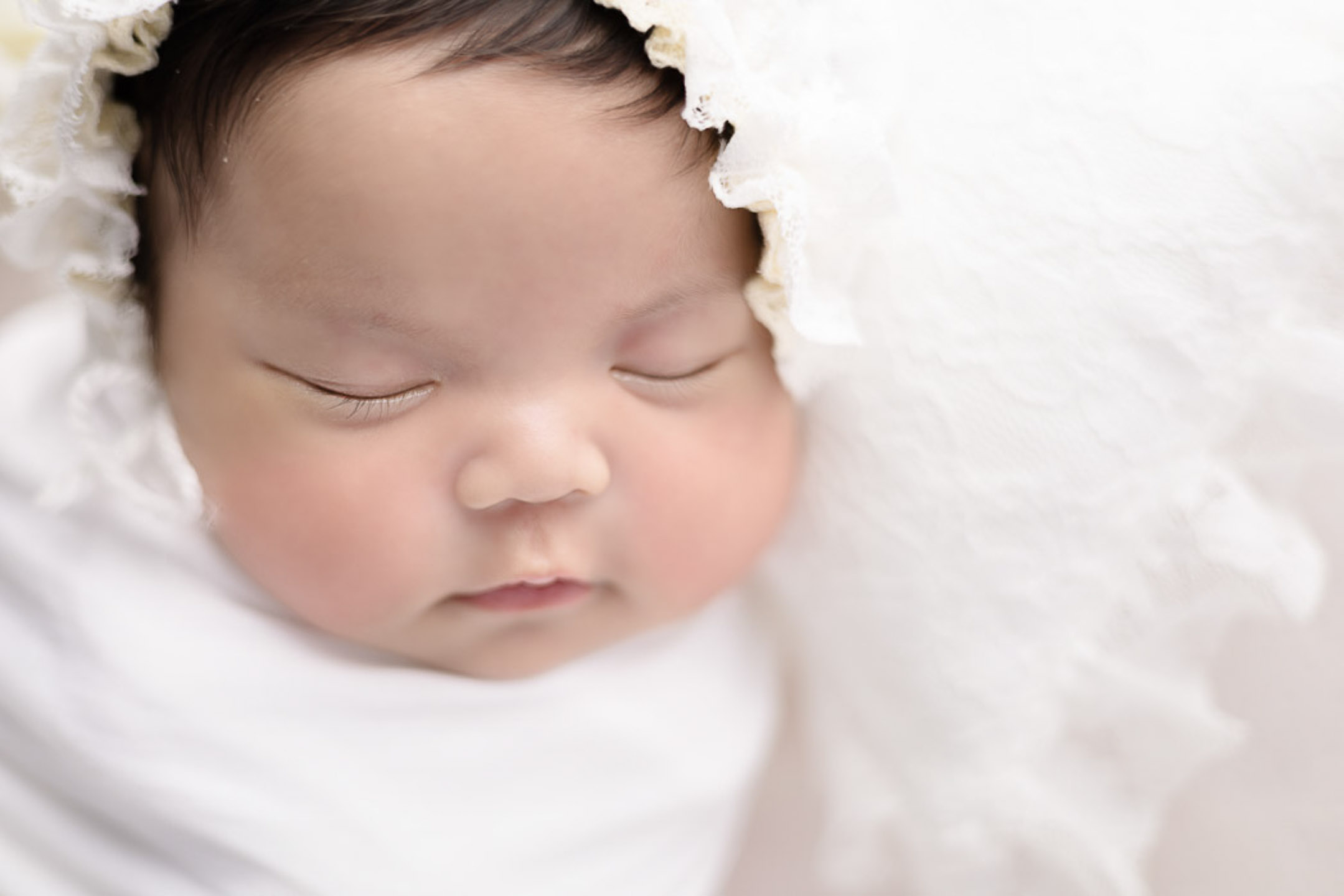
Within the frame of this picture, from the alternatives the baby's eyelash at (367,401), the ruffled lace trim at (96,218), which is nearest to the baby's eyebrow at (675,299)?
the baby's eyelash at (367,401)

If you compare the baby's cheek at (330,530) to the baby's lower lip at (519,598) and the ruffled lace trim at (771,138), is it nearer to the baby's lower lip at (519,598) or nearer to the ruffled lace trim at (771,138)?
the baby's lower lip at (519,598)

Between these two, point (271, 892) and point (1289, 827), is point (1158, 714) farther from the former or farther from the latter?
point (271, 892)

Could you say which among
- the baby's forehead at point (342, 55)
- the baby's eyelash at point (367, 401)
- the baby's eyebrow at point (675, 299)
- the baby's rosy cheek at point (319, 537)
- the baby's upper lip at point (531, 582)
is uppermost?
the baby's forehead at point (342, 55)

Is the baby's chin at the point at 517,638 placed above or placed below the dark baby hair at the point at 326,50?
below

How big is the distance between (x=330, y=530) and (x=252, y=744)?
206 mm

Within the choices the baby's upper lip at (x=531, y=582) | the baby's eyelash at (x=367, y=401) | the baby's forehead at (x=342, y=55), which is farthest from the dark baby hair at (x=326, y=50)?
the baby's upper lip at (x=531, y=582)

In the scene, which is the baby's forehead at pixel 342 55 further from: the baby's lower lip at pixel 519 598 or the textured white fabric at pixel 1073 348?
the baby's lower lip at pixel 519 598

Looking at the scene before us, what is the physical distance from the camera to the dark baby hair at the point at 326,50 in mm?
766

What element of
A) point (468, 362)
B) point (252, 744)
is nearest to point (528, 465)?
point (468, 362)

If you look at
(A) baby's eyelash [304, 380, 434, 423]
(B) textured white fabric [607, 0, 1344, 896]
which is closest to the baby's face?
(A) baby's eyelash [304, 380, 434, 423]

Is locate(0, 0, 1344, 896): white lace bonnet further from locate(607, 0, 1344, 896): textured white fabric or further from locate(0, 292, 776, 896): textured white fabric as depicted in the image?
locate(0, 292, 776, 896): textured white fabric

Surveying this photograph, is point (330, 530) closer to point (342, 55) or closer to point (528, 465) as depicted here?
point (528, 465)

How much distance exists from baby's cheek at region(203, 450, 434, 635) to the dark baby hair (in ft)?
0.57

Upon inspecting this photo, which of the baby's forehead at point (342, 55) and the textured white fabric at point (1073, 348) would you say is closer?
the baby's forehead at point (342, 55)
